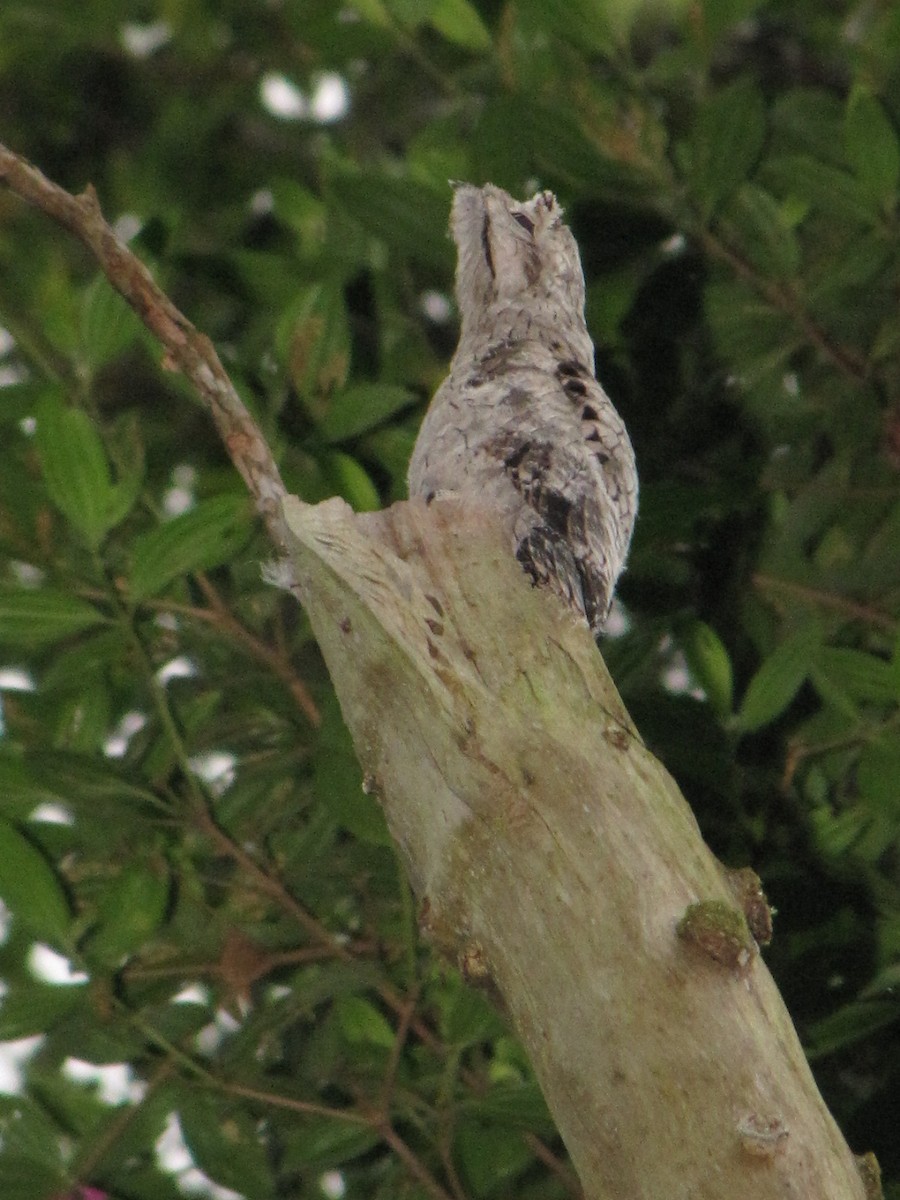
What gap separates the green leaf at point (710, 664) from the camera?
287 cm

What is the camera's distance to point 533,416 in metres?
2.39

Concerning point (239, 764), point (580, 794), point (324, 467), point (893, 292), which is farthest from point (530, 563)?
point (893, 292)

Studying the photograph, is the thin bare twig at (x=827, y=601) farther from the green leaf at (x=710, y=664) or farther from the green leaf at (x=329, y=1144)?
the green leaf at (x=329, y=1144)

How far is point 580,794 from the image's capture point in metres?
1.44

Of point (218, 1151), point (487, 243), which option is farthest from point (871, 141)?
point (218, 1151)

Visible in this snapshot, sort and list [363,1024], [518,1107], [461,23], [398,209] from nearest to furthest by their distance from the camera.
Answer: [518,1107] → [363,1024] → [398,209] → [461,23]

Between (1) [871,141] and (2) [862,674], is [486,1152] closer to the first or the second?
(2) [862,674]

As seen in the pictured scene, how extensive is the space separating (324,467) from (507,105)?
93 centimetres

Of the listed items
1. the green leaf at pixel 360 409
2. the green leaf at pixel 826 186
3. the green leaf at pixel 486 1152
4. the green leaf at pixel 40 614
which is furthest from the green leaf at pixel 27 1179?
the green leaf at pixel 826 186

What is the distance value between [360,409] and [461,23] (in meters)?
1.06

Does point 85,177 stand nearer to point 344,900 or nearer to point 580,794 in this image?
point 344,900

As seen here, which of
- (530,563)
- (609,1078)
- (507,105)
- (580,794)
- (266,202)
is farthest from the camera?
(266,202)

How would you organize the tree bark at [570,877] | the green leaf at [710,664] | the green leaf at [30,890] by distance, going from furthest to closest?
the green leaf at [710,664], the green leaf at [30,890], the tree bark at [570,877]

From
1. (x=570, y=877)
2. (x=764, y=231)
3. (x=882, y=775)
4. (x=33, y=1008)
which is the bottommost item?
(x=33, y=1008)
